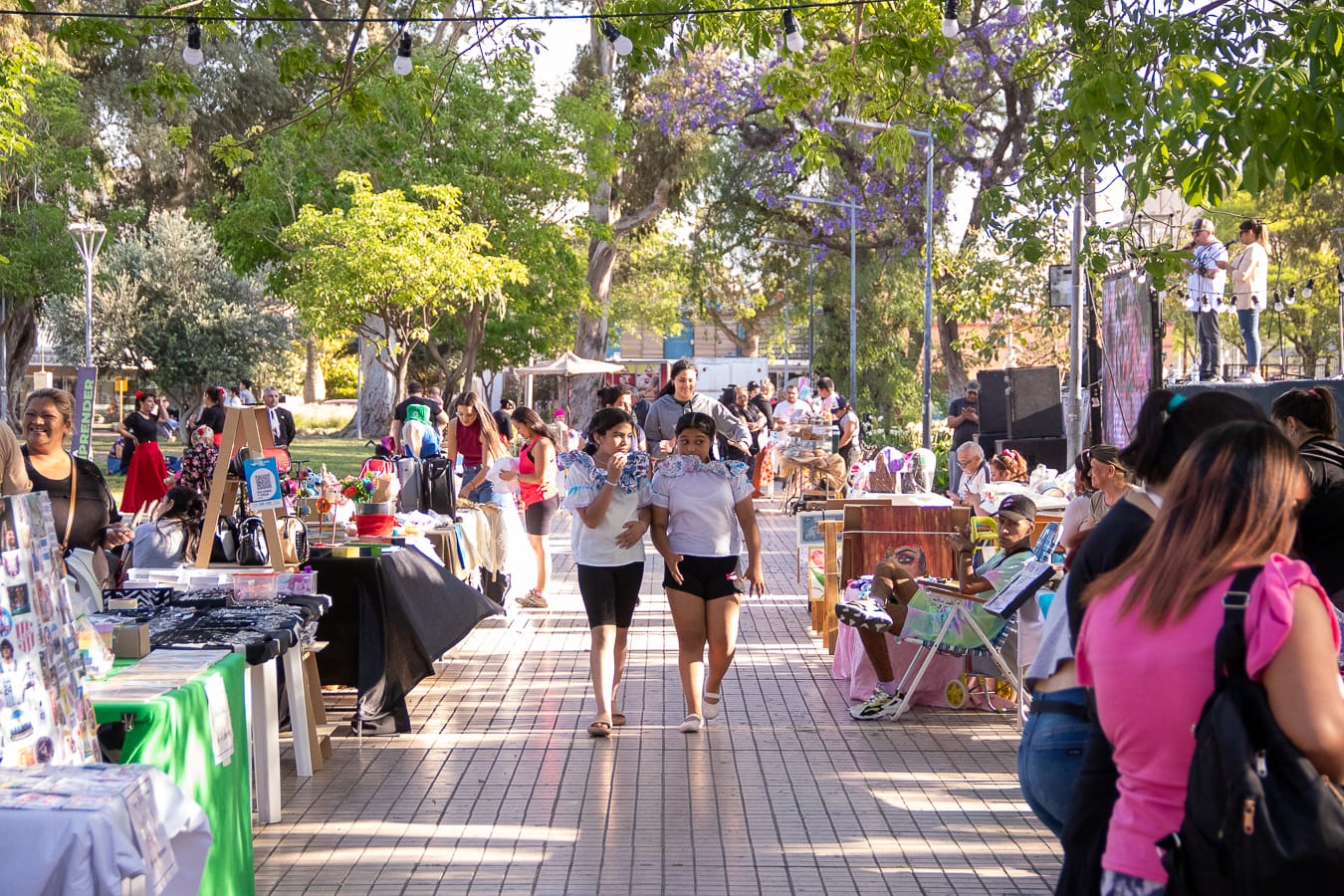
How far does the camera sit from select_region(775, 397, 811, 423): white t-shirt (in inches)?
976

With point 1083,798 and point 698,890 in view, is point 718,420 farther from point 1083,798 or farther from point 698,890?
point 1083,798

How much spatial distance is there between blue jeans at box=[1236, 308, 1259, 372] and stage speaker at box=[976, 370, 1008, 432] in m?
6.33

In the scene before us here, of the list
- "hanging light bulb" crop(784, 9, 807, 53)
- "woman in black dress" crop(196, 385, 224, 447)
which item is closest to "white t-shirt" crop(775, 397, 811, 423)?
"woman in black dress" crop(196, 385, 224, 447)

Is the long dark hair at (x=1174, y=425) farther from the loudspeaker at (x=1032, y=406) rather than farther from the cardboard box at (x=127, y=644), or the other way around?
the loudspeaker at (x=1032, y=406)

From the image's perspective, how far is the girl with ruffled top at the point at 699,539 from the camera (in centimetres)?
767

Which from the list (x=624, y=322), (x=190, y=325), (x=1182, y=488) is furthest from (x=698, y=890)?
(x=624, y=322)

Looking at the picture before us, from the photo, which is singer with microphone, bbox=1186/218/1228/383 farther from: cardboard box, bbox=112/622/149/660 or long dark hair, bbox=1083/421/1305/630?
long dark hair, bbox=1083/421/1305/630

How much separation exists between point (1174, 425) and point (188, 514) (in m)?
6.01

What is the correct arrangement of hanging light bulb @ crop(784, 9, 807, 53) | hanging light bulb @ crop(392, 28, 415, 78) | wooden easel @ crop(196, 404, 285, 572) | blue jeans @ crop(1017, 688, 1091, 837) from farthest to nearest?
hanging light bulb @ crop(392, 28, 415, 78) < hanging light bulb @ crop(784, 9, 807, 53) < wooden easel @ crop(196, 404, 285, 572) < blue jeans @ crop(1017, 688, 1091, 837)

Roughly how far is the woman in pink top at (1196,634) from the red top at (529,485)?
943 centimetres

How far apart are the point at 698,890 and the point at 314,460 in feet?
100

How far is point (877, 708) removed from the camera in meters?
8.34

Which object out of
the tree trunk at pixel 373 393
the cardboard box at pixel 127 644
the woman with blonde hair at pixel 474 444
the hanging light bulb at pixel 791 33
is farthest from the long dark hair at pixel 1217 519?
the tree trunk at pixel 373 393

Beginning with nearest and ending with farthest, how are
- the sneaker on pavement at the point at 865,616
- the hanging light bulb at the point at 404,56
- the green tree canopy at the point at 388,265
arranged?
1. the sneaker on pavement at the point at 865,616
2. the hanging light bulb at the point at 404,56
3. the green tree canopy at the point at 388,265
